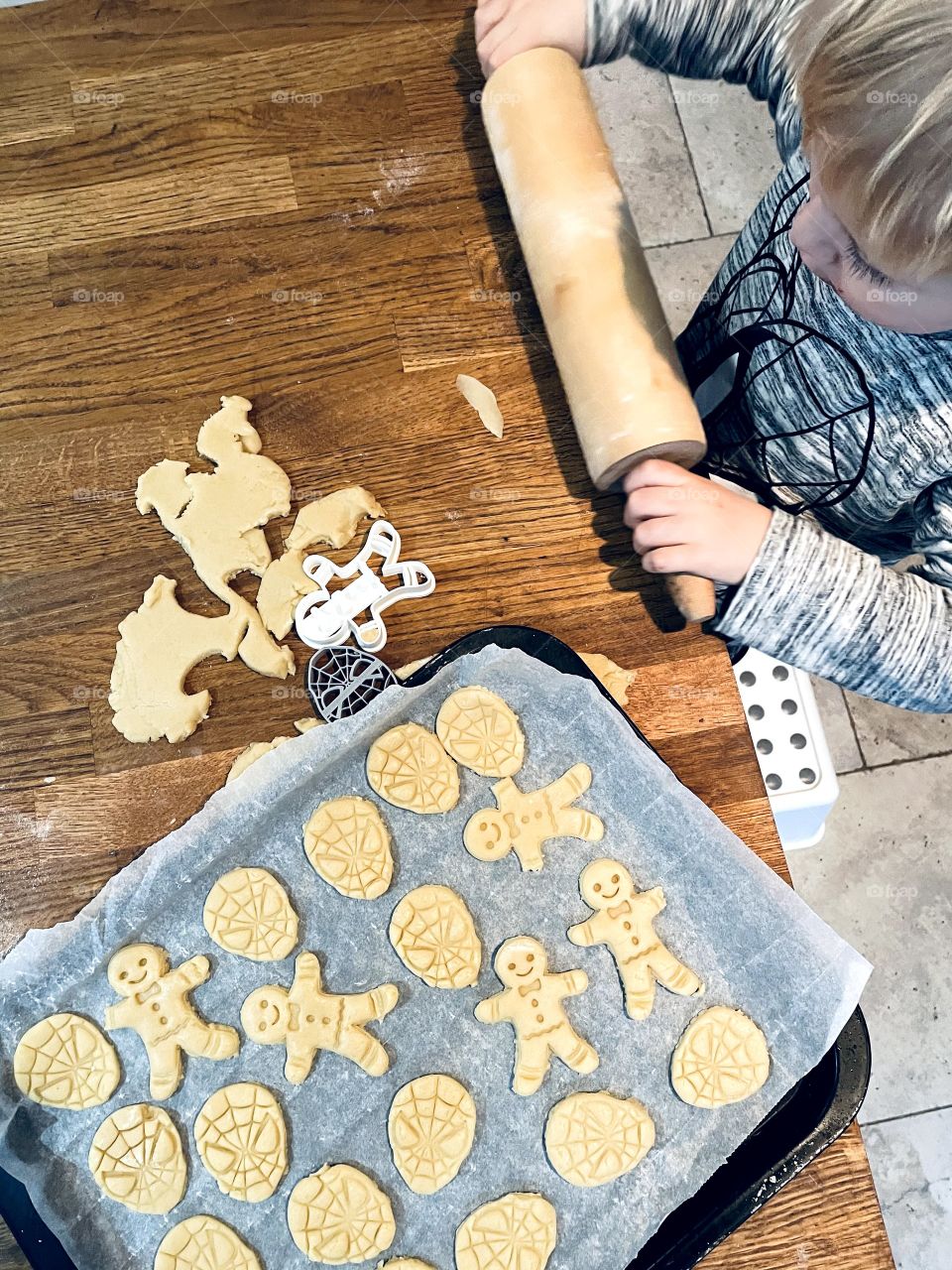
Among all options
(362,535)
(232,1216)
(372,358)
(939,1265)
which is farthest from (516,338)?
(939,1265)

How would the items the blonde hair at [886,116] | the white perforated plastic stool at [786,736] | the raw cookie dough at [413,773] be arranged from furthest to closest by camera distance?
the white perforated plastic stool at [786,736] → the raw cookie dough at [413,773] → the blonde hair at [886,116]

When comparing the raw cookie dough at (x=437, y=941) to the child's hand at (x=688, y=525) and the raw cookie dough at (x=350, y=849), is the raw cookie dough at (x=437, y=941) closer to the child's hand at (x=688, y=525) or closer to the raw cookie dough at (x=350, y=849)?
the raw cookie dough at (x=350, y=849)

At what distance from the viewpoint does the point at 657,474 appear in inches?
31.8

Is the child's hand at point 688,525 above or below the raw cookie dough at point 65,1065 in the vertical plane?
above

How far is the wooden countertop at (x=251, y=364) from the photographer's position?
845mm

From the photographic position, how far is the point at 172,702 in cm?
83

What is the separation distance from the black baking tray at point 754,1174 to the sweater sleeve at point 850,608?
0.29 m

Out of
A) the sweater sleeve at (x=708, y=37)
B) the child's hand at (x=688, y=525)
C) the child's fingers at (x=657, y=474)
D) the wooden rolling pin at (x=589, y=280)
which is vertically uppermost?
the sweater sleeve at (x=708, y=37)

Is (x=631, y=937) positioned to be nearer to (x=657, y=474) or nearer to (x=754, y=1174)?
(x=754, y=1174)

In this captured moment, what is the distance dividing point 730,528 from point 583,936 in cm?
36

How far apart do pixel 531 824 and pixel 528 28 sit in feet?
2.36

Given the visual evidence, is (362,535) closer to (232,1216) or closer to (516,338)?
(516,338)

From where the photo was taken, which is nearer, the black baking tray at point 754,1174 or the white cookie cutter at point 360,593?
the black baking tray at point 754,1174

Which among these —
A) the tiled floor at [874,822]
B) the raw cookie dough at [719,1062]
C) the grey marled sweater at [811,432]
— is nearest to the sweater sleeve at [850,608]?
the grey marled sweater at [811,432]
